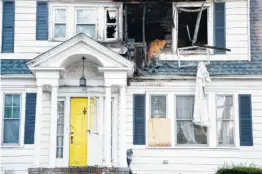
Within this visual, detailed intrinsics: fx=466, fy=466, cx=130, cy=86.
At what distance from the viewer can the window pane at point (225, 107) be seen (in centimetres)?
1487

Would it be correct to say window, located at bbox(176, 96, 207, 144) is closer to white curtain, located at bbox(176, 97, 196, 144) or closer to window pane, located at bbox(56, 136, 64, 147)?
white curtain, located at bbox(176, 97, 196, 144)

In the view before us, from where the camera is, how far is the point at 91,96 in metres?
14.8

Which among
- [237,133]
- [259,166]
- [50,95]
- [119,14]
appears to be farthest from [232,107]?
[50,95]

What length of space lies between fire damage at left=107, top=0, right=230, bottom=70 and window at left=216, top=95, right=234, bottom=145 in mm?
1731

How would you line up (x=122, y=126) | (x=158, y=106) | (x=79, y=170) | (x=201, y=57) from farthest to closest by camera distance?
(x=201, y=57)
(x=158, y=106)
(x=122, y=126)
(x=79, y=170)

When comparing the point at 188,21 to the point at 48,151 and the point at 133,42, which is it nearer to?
the point at 133,42

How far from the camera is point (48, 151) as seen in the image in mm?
14516

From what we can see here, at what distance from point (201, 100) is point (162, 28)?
9.54ft

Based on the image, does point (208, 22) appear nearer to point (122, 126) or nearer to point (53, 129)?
point (122, 126)

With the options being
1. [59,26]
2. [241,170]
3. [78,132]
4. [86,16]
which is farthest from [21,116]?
[241,170]

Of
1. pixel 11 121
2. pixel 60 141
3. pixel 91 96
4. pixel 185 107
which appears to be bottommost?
pixel 60 141

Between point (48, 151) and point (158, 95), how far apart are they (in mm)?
3903

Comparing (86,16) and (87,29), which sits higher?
(86,16)

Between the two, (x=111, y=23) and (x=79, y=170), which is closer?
(x=79, y=170)
